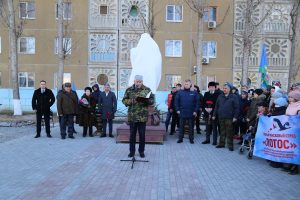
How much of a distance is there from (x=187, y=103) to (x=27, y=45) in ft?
64.4

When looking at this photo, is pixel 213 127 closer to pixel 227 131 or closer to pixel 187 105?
pixel 227 131

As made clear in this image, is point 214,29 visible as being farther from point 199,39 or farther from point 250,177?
point 250,177

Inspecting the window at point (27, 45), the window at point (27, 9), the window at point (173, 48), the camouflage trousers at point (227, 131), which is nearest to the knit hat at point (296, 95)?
the camouflage trousers at point (227, 131)

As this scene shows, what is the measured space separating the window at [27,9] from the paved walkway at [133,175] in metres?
19.1

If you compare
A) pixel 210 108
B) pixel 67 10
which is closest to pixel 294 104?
pixel 210 108

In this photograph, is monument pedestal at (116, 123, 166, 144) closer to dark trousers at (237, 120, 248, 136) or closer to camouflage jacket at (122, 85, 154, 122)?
dark trousers at (237, 120, 248, 136)

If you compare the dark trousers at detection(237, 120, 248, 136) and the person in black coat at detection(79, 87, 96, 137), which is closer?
the dark trousers at detection(237, 120, 248, 136)

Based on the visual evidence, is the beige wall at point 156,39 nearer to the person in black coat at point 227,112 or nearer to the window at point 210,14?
the window at point 210,14

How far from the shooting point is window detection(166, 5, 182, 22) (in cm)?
2797

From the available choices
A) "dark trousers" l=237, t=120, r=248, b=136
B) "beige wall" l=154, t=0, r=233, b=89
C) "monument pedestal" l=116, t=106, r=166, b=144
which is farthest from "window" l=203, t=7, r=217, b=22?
"monument pedestal" l=116, t=106, r=166, b=144

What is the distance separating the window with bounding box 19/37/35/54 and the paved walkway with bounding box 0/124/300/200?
725 inches

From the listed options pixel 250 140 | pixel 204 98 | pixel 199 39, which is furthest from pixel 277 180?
pixel 199 39

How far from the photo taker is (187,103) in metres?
12.0

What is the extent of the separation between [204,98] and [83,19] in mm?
17801
